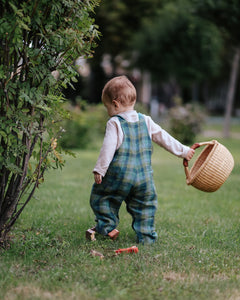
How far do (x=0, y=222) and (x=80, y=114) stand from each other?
29.4ft

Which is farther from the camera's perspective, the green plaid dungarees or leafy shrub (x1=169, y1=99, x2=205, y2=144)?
leafy shrub (x1=169, y1=99, x2=205, y2=144)

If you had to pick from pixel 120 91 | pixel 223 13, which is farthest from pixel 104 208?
pixel 223 13

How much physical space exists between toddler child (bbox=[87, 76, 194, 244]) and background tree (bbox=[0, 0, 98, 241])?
17.9 inches

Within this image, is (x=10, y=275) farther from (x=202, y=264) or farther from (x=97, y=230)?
(x=202, y=264)

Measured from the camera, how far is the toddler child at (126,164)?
3.49 meters

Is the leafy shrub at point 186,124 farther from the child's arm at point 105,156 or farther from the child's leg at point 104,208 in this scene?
the child's arm at point 105,156

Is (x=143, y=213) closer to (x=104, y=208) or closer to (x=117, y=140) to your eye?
(x=104, y=208)

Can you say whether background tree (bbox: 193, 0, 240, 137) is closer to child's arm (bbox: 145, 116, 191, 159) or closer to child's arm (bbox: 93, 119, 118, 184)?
child's arm (bbox: 145, 116, 191, 159)

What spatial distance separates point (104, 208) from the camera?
3.61 m

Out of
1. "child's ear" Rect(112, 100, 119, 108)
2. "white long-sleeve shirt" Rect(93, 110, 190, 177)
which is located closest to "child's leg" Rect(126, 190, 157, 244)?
"white long-sleeve shirt" Rect(93, 110, 190, 177)

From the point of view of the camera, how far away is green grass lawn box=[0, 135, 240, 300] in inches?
103

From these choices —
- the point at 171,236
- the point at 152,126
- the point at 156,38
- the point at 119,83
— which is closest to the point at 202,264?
the point at 171,236

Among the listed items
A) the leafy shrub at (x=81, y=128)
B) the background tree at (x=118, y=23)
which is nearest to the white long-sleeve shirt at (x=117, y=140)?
the leafy shrub at (x=81, y=128)

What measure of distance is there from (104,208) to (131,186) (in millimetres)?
324
